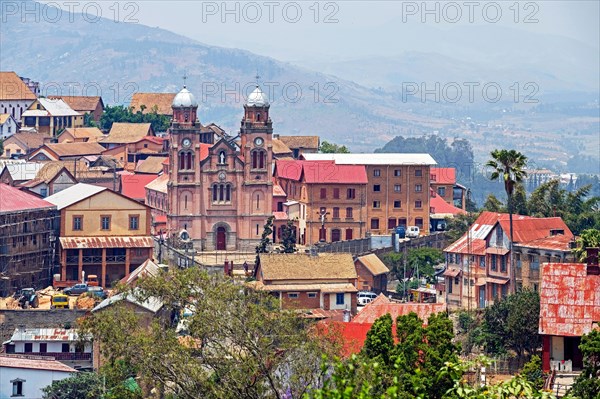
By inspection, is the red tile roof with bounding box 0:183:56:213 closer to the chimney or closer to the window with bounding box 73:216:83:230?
the window with bounding box 73:216:83:230

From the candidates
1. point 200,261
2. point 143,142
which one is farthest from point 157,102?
point 200,261

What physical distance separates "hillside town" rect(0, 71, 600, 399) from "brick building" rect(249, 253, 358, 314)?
0.10 meters

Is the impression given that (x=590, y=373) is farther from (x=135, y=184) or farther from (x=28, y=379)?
(x=135, y=184)

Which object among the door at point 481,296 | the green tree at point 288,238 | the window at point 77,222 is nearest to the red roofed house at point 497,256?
the door at point 481,296

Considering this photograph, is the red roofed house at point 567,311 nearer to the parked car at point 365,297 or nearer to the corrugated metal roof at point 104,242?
the parked car at point 365,297

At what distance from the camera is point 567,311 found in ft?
212

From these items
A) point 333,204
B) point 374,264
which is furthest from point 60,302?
point 333,204

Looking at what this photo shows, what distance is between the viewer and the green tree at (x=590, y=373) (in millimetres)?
50344

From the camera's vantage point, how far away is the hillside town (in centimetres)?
5278

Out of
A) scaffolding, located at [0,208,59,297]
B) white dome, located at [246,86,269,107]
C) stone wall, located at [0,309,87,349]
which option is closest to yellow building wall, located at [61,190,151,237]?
scaffolding, located at [0,208,59,297]

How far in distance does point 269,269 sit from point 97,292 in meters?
8.34

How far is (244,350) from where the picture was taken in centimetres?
5212

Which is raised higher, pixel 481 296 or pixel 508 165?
pixel 508 165

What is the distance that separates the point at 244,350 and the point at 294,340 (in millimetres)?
1836
